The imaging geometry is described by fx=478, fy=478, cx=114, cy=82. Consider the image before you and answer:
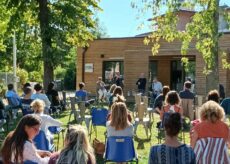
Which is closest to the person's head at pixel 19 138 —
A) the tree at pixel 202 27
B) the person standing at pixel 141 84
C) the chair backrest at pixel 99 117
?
the chair backrest at pixel 99 117

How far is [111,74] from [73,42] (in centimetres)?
645

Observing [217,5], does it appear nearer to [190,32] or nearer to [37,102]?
[190,32]

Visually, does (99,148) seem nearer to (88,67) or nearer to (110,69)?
(110,69)

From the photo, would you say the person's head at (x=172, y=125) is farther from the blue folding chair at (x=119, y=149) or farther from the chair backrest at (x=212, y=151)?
the blue folding chair at (x=119, y=149)

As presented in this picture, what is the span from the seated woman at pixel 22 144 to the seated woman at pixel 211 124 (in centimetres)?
201

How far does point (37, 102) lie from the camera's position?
8.19 meters

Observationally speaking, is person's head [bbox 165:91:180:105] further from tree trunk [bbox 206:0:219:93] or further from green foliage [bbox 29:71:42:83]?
green foliage [bbox 29:71:42:83]

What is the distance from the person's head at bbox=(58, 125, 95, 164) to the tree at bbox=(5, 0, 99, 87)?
17.3 meters

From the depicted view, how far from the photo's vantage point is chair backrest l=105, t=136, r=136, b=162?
24.1 feet

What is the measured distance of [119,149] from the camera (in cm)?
733

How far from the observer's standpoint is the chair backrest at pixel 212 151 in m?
5.95

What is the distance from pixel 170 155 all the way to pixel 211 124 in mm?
1528

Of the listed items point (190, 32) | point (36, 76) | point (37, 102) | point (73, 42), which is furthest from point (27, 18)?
point (36, 76)

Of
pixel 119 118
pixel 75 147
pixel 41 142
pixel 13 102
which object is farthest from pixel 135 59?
pixel 75 147
